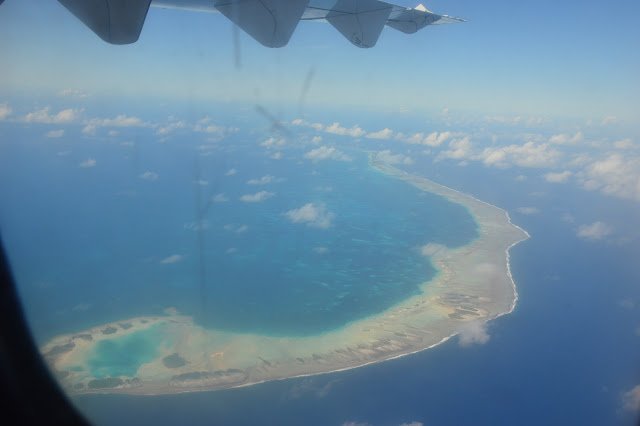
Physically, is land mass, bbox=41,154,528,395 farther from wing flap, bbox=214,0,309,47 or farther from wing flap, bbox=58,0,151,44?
wing flap, bbox=214,0,309,47

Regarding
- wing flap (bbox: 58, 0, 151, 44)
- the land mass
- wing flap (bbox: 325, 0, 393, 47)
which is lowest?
the land mass

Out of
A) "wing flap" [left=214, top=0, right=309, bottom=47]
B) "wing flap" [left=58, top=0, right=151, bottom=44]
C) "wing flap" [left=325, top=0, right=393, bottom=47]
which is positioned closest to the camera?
"wing flap" [left=58, top=0, right=151, bottom=44]

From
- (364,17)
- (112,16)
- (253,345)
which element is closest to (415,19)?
(364,17)

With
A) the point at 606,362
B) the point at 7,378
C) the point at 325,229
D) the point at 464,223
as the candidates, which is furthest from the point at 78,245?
the point at 464,223

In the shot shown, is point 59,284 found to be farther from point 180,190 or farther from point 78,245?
point 180,190

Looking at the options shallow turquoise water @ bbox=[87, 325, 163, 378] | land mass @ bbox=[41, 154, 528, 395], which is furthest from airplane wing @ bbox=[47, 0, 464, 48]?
shallow turquoise water @ bbox=[87, 325, 163, 378]
